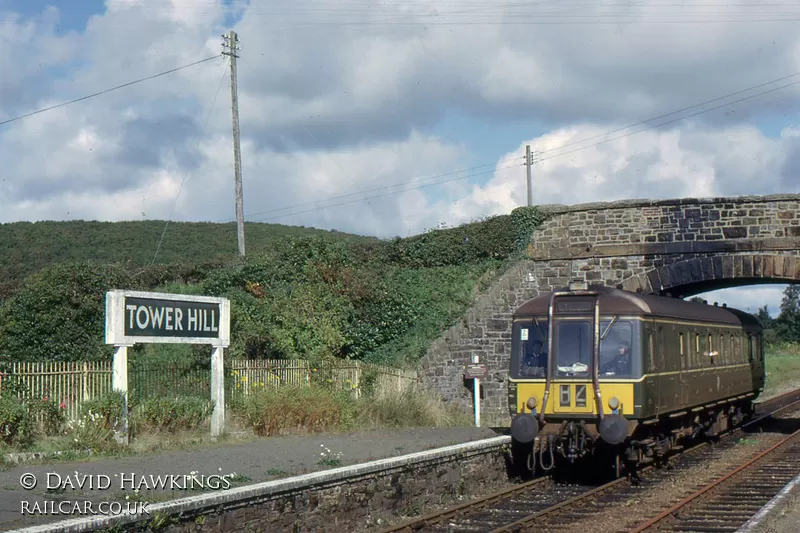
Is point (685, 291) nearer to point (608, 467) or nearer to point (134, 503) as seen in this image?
point (608, 467)

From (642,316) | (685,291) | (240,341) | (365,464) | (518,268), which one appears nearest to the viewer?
(365,464)

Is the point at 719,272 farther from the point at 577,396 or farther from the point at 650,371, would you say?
the point at 577,396

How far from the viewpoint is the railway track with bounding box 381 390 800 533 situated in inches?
444

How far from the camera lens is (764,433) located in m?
22.3

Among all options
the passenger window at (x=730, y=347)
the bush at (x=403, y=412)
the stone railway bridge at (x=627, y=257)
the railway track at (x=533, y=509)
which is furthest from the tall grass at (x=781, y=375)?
the railway track at (x=533, y=509)

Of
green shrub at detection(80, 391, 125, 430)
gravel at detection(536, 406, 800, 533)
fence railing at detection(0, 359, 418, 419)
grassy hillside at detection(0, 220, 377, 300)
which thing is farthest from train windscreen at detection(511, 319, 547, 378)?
grassy hillside at detection(0, 220, 377, 300)

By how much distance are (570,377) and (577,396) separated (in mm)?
307

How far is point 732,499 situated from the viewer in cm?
1303

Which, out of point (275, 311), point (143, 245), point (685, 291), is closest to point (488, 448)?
point (275, 311)

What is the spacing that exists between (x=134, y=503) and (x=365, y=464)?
3541 mm

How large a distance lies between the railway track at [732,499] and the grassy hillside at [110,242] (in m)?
33.3

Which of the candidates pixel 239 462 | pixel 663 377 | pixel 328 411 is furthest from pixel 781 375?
pixel 239 462

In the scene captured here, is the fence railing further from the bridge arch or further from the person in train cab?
the person in train cab

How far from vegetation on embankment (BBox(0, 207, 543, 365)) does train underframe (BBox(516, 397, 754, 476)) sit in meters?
6.50
